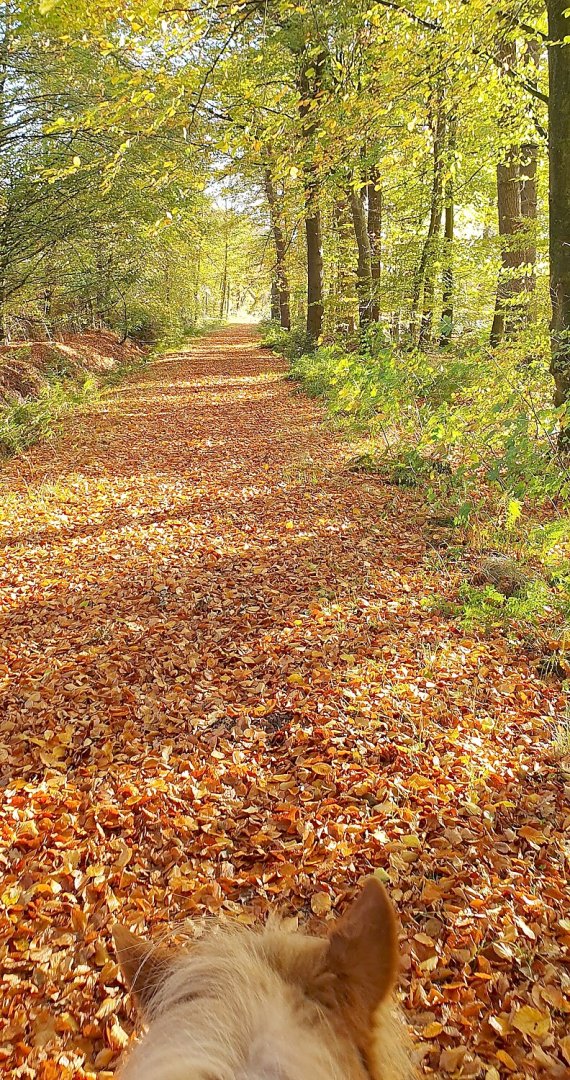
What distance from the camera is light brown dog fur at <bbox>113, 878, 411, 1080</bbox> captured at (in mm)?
765

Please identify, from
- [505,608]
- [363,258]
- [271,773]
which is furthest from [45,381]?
[271,773]

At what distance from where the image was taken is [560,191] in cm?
621

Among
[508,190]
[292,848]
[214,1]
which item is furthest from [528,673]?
[508,190]

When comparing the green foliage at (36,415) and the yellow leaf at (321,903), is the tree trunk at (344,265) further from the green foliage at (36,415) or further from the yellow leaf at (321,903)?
the yellow leaf at (321,903)

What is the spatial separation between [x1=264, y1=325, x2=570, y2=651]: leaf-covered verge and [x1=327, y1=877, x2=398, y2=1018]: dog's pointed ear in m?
4.20

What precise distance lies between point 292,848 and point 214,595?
9.70ft

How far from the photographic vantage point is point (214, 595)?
5.81 meters

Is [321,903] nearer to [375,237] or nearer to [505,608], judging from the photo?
[505,608]

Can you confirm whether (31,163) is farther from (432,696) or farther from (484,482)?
(432,696)

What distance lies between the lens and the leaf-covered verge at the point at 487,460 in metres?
5.02

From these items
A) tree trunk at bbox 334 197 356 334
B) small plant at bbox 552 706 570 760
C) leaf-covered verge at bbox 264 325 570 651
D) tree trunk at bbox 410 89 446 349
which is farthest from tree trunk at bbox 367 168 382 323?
small plant at bbox 552 706 570 760

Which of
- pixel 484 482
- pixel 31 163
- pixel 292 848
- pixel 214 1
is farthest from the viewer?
pixel 31 163

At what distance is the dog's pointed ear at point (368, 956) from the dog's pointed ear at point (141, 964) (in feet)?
1.09

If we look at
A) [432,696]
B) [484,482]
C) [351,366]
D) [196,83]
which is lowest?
[432,696]
